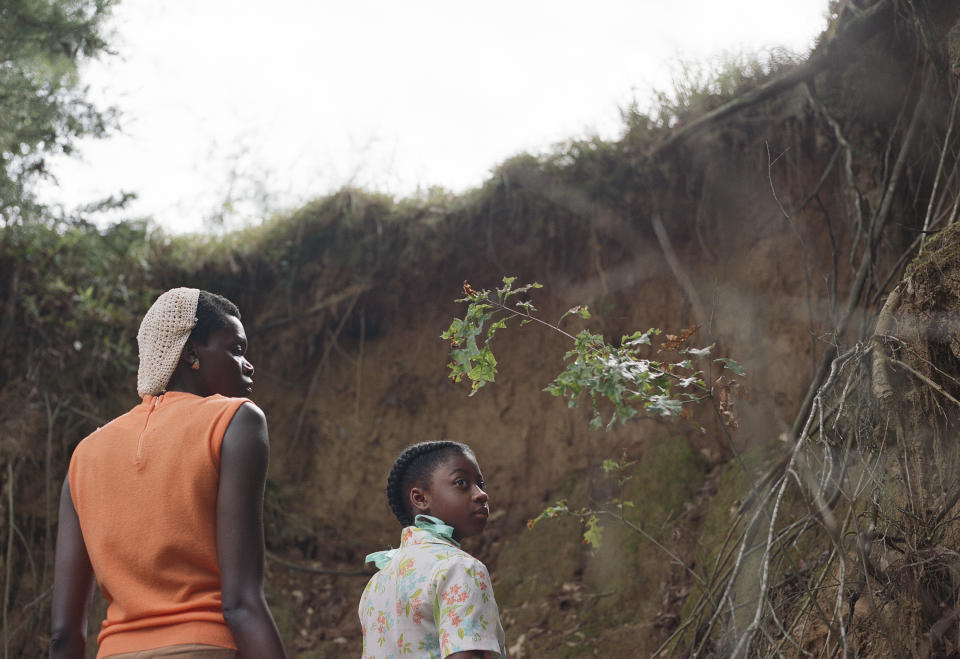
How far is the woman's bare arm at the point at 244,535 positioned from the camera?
79.0 inches

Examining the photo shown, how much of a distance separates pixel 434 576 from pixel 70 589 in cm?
96

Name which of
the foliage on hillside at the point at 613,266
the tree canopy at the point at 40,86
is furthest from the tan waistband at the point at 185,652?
the tree canopy at the point at 40,86

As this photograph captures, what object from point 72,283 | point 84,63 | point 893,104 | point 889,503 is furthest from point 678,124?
point 72,283

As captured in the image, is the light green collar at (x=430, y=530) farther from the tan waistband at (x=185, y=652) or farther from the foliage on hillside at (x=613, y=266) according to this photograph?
the foliage on hillside at (x=613, y=266)

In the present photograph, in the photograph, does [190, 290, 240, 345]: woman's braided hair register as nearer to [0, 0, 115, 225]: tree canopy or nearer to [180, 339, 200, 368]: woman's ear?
[180, 339, 200, 368]: woman's ear

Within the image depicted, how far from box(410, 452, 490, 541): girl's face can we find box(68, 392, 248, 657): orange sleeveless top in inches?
28.9

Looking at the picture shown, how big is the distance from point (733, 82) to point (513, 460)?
142 inches

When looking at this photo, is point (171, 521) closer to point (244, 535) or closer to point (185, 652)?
point (244, 535)

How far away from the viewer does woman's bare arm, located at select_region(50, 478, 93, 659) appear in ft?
7.42

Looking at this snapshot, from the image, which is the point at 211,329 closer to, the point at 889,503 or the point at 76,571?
the point at 76,571

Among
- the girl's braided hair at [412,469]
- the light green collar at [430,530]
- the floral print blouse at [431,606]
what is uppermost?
the girl's braided hair at [412,469]

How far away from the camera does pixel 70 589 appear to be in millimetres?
2285

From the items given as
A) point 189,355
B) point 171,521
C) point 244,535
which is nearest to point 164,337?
point 189,355

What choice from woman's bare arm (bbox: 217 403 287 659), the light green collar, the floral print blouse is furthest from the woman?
the light green collar
